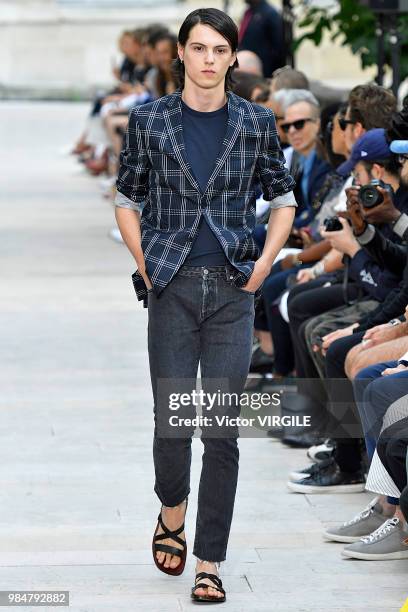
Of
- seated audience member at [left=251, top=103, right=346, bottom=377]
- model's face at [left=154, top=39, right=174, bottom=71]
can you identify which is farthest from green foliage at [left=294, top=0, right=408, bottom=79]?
seated audience member at [left=251, top=103, right=346, bottom=377]

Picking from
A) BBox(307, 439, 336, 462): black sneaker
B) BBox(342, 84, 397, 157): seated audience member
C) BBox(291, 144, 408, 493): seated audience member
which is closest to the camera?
BBox(291, 144, 408, 493): seated audience member

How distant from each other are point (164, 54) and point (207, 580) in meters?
10.3

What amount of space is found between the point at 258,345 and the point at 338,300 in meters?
1.32

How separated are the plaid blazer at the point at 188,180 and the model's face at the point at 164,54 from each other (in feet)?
31.3

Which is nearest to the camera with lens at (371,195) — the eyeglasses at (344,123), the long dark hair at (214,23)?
the eyeglasses at (344,123)

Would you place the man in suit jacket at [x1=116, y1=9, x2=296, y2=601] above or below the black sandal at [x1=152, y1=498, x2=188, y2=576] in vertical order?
above

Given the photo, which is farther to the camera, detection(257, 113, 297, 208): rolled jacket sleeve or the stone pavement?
the stone pavement

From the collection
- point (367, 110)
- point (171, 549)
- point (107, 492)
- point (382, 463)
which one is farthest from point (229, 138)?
point (367, 110)

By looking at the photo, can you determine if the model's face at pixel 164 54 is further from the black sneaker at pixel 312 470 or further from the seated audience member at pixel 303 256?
the black sneaker at pixel 312 470

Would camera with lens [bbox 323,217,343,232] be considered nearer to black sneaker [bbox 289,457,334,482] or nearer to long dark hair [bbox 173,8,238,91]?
black sneaker [bbox 289,457,334,482]

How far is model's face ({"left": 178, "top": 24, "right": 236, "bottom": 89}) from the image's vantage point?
4.80 metres

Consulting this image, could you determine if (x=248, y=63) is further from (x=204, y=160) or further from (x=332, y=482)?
(x=204, y=160)

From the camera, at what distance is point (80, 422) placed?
738cm

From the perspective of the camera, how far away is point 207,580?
16.2 feet
